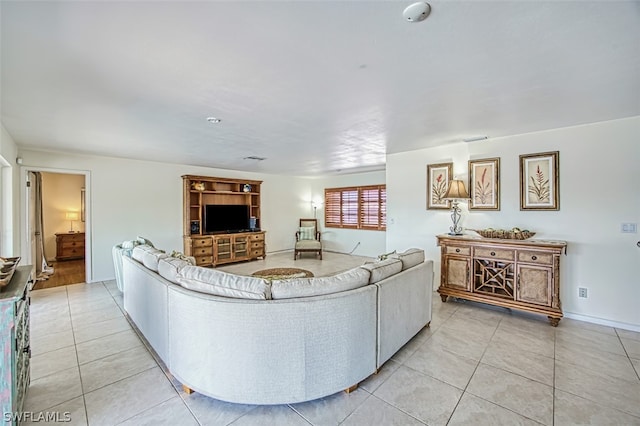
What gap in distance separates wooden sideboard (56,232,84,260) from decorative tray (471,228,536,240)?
8.94 meters

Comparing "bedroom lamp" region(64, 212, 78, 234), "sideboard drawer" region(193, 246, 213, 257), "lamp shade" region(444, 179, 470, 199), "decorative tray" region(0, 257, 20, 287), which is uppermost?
"lamp shade" region(444, 179, 470, 199)

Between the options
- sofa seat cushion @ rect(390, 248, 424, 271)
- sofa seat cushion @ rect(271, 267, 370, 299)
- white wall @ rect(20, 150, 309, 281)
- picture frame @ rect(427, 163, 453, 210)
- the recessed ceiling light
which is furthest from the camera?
white wall @ rect(20, 150, 309, 281)

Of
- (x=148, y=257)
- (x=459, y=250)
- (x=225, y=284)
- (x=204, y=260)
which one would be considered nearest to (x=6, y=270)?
(x=148, y=257)

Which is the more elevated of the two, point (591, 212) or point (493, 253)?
point (591, 212)

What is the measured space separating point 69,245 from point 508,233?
9332 mm

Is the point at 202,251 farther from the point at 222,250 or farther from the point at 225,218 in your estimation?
the point at 225,218

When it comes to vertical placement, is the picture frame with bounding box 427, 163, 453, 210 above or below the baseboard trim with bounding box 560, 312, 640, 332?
above

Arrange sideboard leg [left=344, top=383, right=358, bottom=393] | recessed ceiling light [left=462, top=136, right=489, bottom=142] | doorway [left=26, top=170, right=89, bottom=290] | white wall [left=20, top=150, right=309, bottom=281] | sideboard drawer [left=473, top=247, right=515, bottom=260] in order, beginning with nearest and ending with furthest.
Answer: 1. sideboard leg [left=344, top=383, right=358, bottom=393]
2. sideboard drawer [left=473, top=247, right=515, bottom=260]
3. recessed ceiling light [left=462, top=136, right=489, bottom=142]
4. white wall [left=20, top=150, right=309, bottom=281]
5. doorway [left=26, top=170, right=89, bottom=290]

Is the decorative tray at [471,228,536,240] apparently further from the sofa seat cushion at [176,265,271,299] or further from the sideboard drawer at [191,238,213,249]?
the sideboard drawer at [191,238,213,249]

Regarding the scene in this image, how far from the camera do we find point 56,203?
679 centimetres

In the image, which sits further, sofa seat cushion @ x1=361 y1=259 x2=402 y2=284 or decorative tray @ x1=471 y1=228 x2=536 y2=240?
decorative tray @ x1=471 y1=228 x2=536 y2=240

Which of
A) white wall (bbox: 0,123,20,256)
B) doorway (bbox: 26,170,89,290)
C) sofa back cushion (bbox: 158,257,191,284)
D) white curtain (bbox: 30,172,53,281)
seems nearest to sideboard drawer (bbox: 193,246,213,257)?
doorway (bbox: 26,170,89,290)

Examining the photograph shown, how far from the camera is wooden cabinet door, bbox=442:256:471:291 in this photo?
3.72m

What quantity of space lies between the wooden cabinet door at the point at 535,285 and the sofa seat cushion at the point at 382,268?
184 cm
